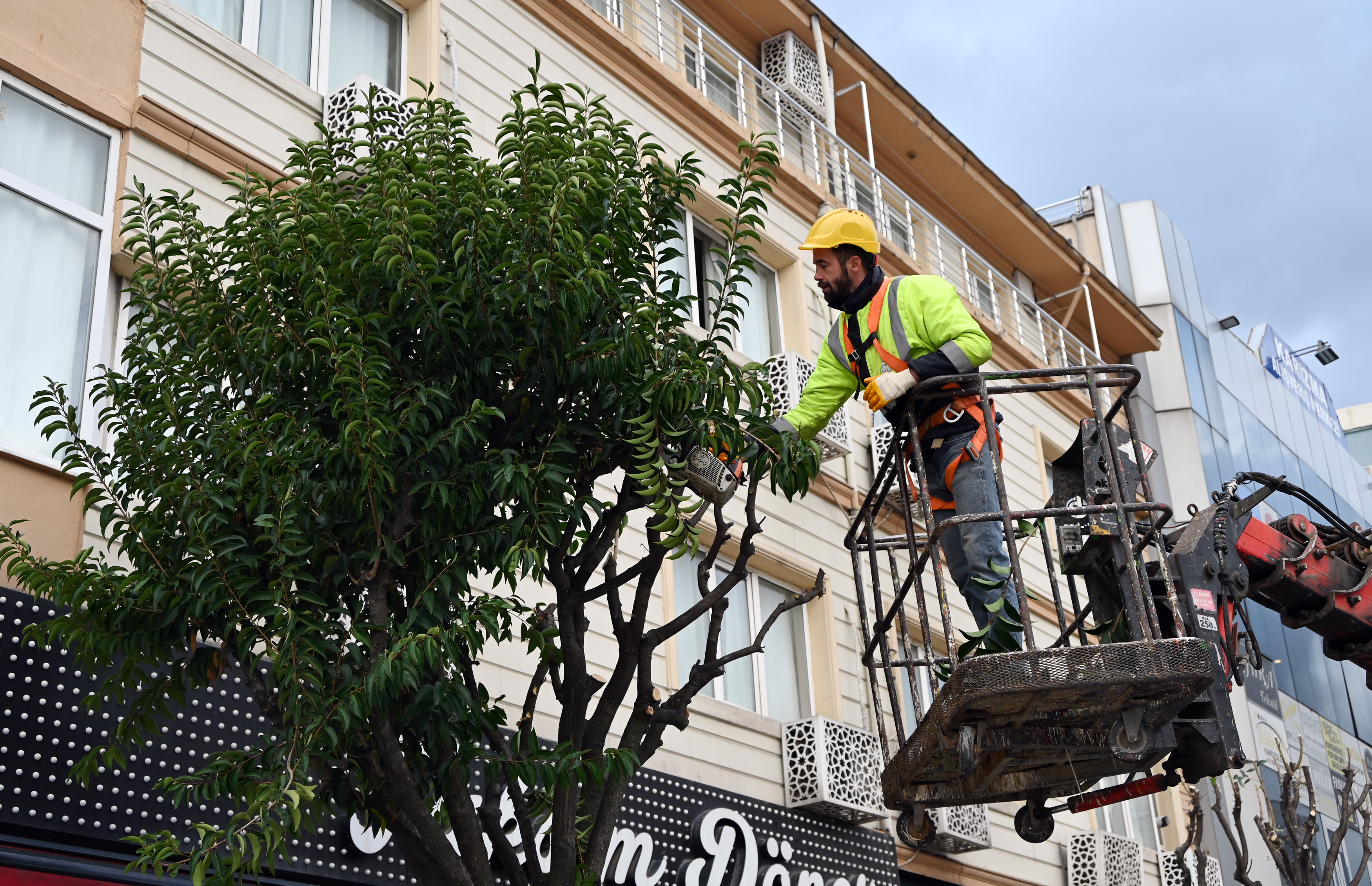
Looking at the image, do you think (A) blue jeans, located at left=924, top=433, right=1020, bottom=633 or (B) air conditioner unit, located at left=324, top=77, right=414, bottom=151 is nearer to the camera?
(A) blue jeans, located at left=924, top=433, right=1020, bottom=633

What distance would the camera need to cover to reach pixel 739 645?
1370 centimetres

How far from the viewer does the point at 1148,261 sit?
27.9m

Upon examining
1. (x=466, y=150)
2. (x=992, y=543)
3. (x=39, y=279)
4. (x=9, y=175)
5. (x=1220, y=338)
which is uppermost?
(x=1220, y=338)

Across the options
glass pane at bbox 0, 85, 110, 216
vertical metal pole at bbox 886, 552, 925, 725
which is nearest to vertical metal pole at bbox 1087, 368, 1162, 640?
vertical metal pole at bbox 886, 552, 925, 725

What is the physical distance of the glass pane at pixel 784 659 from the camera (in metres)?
13.9

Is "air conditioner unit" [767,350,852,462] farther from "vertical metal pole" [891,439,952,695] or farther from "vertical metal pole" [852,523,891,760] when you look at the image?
"vertical metal pole" [891,439,952,695]

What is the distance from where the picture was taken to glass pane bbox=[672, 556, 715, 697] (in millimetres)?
12820

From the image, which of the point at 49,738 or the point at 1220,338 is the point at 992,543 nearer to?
the point at 49,738

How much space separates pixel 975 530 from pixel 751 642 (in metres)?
7.12

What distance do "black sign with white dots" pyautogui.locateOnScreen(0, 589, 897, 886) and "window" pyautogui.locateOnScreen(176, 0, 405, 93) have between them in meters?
5.14

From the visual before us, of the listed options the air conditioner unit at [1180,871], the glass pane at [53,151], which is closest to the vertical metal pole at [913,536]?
the glass pane at [53,151]

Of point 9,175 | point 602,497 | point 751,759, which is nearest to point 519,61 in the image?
point 602,497

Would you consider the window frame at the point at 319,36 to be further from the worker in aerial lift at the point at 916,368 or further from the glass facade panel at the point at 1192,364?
the glass facade panel at the point at 1192,364

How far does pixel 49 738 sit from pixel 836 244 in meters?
4.67
